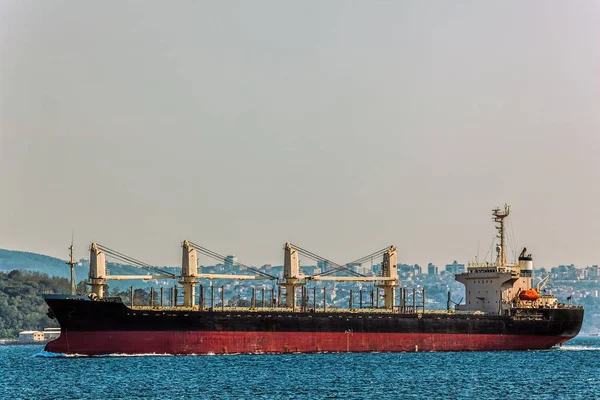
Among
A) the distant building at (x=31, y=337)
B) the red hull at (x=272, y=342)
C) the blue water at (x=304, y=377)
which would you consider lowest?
the distant building at (x=31, y=337)

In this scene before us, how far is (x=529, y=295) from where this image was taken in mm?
79375

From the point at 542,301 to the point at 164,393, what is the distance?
3916cm

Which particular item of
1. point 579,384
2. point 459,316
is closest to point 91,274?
point 459,316

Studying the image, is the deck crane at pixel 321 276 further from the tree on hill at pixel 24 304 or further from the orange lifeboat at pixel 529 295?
the tree on hill at pixel 24 304

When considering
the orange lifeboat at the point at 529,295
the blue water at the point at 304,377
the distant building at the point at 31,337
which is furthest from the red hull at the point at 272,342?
the distant building at the point at 31,337

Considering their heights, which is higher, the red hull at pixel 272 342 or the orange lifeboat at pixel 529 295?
the orange lifeboat at pixel 529 295

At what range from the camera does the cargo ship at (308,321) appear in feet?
218

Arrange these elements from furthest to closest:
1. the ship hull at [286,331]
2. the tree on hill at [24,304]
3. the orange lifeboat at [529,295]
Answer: the tree on hill at [24,304], the orange lifeboat at [529,295], the ship hull at [286,331]

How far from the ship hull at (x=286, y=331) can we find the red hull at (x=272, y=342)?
60mm

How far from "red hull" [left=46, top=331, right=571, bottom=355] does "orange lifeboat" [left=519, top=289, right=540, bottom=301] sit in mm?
2829

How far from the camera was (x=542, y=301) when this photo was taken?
8081 centimetres

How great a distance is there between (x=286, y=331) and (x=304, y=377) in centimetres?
1490

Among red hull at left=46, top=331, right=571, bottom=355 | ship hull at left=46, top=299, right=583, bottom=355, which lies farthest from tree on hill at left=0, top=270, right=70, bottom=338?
ship hull at left=46, top=299, right=583, bottom=355

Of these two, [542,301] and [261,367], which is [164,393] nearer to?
[261,367]
